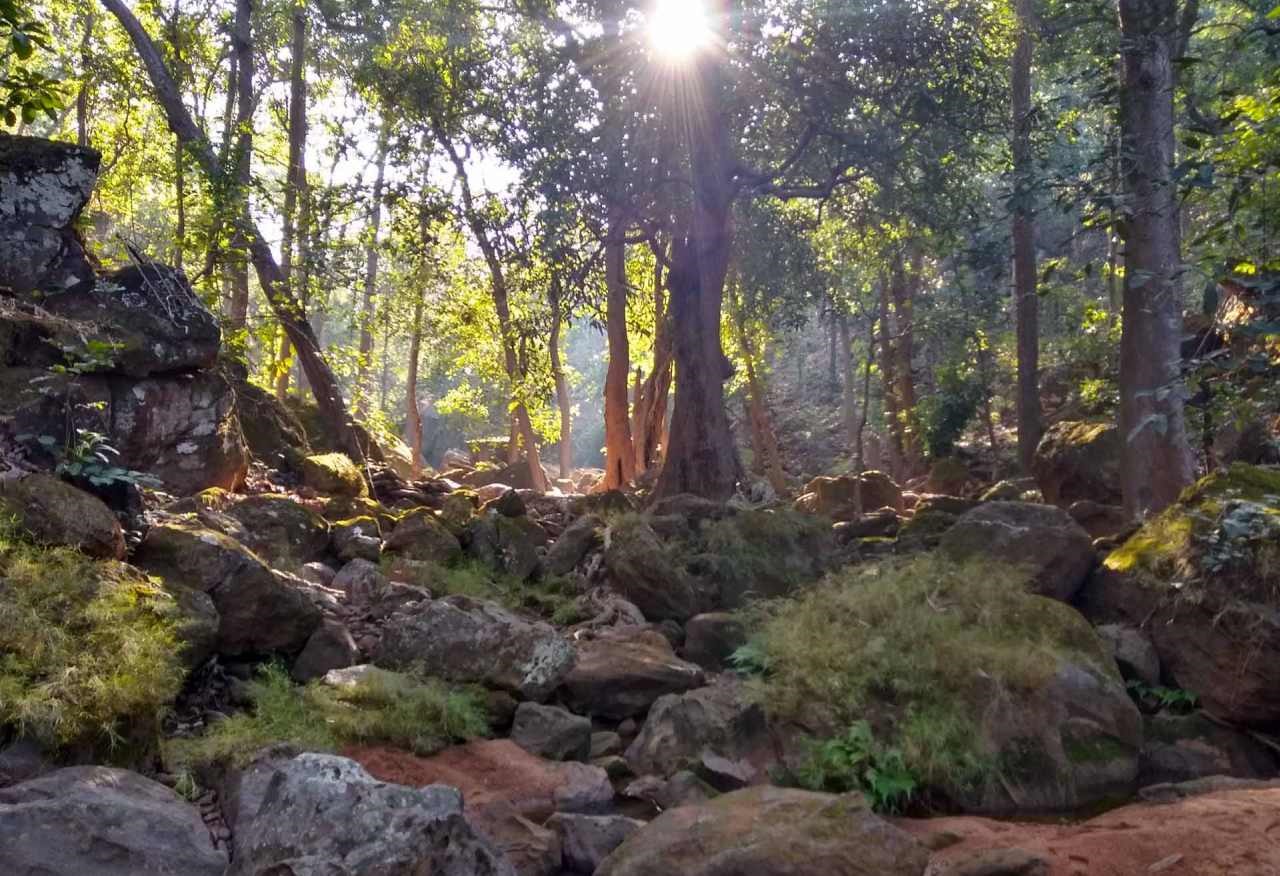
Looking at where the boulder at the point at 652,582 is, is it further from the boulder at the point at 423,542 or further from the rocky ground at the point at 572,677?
the boulder at the point at 423,542

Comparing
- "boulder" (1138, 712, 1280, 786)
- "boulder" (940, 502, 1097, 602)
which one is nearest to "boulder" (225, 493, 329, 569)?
"boulder" (940, 502, 1097, 602)

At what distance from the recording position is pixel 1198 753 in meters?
6.96

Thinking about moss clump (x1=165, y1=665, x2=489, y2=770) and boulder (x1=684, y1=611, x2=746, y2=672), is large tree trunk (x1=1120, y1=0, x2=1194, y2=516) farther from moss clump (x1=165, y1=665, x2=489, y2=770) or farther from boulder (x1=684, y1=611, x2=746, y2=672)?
moss clump (x1=165, y1=665, x2=489, y2=770)

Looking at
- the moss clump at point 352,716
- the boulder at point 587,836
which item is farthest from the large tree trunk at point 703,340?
the boulder at point 587,836

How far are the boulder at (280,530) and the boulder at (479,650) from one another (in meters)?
1.80

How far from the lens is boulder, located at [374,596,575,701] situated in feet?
24.3

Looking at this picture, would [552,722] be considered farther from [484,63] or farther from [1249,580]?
[484,63]

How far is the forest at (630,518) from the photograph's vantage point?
203 inches

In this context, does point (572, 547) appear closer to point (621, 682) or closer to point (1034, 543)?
point (621, 682)

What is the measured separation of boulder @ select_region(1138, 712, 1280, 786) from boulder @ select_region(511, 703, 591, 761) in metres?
3.78

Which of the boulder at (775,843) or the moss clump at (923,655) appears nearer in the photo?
the boulder at (775,843)

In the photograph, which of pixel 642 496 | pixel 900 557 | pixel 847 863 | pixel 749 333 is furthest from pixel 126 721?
pixel 749 333

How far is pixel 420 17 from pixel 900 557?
39.8ft

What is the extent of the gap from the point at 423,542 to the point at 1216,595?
7.13 metres
